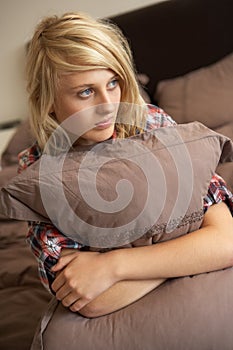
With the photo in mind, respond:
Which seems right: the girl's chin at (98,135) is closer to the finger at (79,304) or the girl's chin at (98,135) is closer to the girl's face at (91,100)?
the girl's face at (91,100)

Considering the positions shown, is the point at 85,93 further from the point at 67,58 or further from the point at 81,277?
the point at 81,277

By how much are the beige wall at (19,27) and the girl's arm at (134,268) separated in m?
1.77

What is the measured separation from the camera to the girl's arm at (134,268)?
80cm

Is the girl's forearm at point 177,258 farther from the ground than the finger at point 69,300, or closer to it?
farther from the ground

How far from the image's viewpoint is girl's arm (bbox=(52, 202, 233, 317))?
80cm

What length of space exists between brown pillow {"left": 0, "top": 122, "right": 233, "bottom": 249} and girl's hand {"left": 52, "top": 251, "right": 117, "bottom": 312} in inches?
1.3

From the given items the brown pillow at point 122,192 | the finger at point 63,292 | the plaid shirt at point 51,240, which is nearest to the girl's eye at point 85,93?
the brown pillow at point 122,192

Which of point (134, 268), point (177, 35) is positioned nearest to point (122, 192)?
point (134, 268)

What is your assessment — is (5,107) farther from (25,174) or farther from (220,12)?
(25,174)

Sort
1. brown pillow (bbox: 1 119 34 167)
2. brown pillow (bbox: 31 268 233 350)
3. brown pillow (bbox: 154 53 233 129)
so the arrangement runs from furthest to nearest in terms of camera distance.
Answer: brown pillow (bbox: 1 119 34 167) < brown pillow (bbox: 154 53 233 129) < brown pillow (bbox: 31 268 233 350)

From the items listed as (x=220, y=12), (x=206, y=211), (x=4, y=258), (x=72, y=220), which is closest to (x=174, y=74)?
(x=220, y=12)

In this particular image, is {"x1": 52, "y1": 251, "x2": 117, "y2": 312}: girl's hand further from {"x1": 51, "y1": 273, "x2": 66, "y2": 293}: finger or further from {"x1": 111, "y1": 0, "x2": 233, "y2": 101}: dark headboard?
{"x1": 111, "y1": 0, "x2": 233, "y2": 101}: dark headboard

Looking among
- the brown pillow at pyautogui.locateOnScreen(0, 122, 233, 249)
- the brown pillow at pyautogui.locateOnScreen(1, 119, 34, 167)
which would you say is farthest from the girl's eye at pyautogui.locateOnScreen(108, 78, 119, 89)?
the brown pillow at pyautogui.locateOnScreen(1, 119, 34, 167)

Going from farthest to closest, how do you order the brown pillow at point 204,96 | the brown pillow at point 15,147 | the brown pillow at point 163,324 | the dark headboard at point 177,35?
the brown pillow at point 15,147 → the dark headboard at point 177,35 → the brown pillow at point 204,96 → the brown pillow at point 163,324
